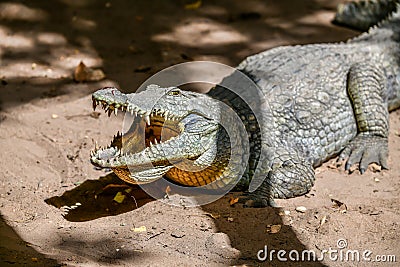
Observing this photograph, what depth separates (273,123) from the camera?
4.83 m

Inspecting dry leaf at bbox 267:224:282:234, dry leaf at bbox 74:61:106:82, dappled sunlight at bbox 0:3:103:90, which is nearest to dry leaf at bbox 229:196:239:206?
dry leaf at bbox 267:224:282:234

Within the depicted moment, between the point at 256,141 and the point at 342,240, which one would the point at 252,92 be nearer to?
the point at 256,141

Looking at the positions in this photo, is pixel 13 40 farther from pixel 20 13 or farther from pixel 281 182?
pixel 281 182

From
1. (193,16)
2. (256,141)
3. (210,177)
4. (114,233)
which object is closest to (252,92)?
(256,141)

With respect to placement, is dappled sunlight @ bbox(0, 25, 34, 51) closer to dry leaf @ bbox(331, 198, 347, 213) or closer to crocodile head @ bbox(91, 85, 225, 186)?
crocodile head @ bbox(91, 85, 225, 186)

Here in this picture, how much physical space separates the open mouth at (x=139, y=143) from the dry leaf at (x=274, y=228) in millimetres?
839

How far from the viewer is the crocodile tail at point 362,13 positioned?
7.07 m

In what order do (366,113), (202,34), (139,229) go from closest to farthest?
1. (139,229)
2. (366,113)
3. (202,34)

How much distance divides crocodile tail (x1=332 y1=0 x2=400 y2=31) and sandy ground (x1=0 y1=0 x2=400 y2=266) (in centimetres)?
17

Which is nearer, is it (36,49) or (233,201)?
(233,201)

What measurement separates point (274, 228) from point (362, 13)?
3.96 metres

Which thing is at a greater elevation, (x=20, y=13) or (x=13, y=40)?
(x=20, y=13)

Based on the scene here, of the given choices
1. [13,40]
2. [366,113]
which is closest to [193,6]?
[13,40]

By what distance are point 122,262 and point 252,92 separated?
1949mm
